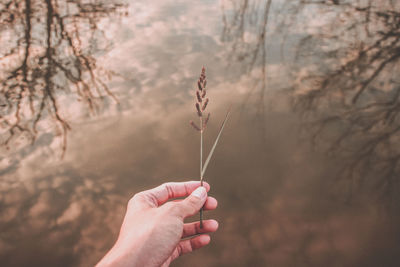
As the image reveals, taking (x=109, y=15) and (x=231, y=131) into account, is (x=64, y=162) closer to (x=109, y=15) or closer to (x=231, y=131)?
(x=231, y=131)

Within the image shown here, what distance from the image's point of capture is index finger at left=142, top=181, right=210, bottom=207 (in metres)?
2.16

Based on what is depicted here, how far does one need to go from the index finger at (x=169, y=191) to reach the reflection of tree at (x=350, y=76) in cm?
208

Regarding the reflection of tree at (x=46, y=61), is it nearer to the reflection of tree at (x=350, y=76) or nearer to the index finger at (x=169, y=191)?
the index finger at (x=169, y=191)

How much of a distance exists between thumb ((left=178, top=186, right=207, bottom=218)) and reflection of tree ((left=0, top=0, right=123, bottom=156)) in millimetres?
2509

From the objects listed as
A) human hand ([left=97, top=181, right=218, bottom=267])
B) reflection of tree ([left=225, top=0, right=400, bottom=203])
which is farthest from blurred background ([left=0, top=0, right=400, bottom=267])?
human hand ([left=97, top=181, right=218, bottom=267])

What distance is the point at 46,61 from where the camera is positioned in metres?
4.73

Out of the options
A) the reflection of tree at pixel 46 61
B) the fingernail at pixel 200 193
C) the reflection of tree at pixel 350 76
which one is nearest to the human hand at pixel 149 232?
the fingernail at pixel 200 193

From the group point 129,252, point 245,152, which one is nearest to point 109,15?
point 245,152

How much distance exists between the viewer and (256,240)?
8.35 feet

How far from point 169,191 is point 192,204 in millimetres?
477

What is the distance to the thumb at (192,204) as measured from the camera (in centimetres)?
179

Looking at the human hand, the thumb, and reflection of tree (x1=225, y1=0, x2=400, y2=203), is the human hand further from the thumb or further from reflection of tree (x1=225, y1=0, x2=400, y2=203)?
reflection of tree (x1=225, y1=0, x2=400, y2=203)

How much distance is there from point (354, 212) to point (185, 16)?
6.02 meters

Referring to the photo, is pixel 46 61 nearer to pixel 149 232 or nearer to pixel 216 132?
pixel 216 132
